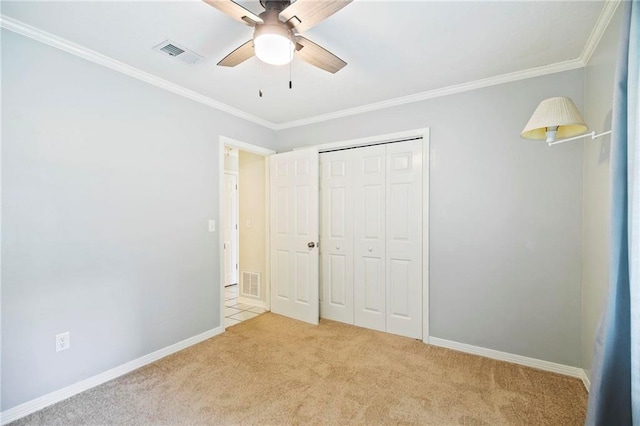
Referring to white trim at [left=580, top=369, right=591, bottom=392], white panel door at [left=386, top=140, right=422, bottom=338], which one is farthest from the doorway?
white trim at [left=580, top=369, right=591, bottom=392]

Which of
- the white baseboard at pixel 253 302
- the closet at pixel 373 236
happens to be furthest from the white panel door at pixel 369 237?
the white baseboard at pixel 253 302

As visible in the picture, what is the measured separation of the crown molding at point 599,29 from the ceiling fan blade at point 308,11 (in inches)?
63.1

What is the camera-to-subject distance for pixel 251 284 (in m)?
4.19

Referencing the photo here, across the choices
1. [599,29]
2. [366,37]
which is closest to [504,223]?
[599,29]

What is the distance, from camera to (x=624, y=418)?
126 centimetres

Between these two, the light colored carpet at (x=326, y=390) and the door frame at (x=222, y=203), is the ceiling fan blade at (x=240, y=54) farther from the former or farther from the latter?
the light colored carpet at (x=326, y=390)

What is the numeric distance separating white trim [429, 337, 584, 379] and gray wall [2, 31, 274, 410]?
2.50 metres

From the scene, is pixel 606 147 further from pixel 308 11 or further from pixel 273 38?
pixel 273 38

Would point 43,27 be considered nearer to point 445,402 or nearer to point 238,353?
point 238,353

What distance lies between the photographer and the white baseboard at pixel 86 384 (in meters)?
1.84

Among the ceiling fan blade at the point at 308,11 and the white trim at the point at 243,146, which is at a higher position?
the ceiling fan blade at the point at 308,11

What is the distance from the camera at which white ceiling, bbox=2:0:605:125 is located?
172cm

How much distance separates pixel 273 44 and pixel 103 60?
1625mm

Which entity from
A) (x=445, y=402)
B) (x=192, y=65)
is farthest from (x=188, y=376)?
(x=192, y=65)
